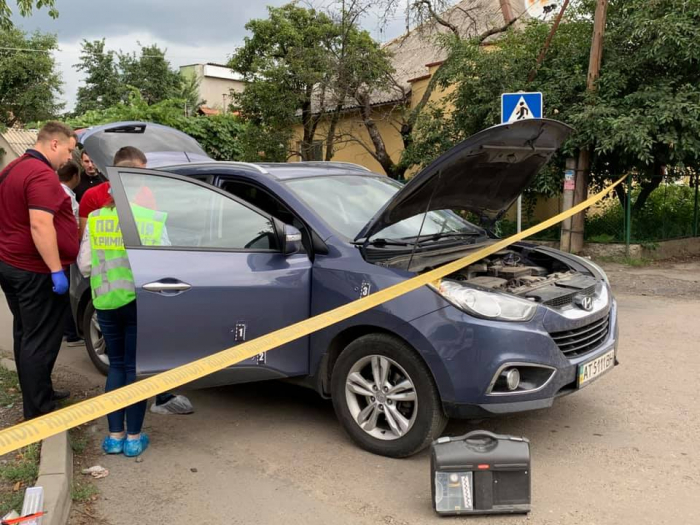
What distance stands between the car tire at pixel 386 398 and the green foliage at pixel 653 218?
9065 millimetres

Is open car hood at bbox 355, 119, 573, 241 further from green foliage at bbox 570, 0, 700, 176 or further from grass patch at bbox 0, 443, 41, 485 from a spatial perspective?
green foliage at bbox 570, 0, 700, 176

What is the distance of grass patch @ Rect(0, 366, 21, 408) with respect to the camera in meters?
4.78

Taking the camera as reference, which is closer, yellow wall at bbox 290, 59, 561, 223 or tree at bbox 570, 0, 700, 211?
tree at bbox 570, 0, 700, 211

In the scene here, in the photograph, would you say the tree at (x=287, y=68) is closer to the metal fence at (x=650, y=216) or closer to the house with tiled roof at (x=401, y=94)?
the house with tiled roof at (x=401, y=94)

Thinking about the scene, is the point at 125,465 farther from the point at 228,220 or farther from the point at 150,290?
the point at 228,220

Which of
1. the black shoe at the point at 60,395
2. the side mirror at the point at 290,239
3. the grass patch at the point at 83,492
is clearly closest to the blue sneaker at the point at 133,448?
the grass patch at the point at 83,492

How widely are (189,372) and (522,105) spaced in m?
6.91

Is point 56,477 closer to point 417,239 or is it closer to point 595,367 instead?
point 417,239

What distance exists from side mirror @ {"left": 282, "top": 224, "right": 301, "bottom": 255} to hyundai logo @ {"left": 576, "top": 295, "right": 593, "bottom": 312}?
5.82 ft

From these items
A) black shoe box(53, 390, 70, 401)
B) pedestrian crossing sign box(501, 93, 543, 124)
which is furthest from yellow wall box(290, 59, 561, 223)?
black shoe box(53, 390, 70, 401)

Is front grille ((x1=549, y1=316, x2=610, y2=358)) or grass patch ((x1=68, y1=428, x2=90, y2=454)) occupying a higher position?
front grille ((x1=549, y1=316, x2=610, y2=358))

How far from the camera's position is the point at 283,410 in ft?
15.7

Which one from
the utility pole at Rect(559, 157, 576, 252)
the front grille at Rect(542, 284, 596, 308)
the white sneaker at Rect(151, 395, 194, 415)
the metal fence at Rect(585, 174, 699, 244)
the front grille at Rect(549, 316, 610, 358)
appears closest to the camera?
the front grille at Rect(549, 316, 610, 358)

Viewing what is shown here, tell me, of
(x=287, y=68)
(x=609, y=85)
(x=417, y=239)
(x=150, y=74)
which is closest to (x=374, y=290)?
(x=417, y=239)
